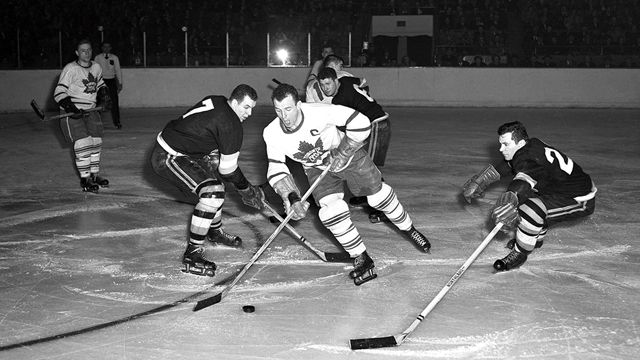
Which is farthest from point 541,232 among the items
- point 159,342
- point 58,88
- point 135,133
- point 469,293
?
point 135,133

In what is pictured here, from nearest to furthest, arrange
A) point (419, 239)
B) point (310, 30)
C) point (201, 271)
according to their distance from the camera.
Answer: point (201, 271)
point (419, 239)
point (310, 30)

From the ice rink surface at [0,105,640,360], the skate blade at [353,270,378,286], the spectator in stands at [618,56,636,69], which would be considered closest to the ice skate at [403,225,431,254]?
the ice rink surface at [0,105,640,360]

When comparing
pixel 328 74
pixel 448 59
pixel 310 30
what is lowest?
pixel 328 74

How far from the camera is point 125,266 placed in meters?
5.34

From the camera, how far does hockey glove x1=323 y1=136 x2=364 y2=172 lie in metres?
4.97

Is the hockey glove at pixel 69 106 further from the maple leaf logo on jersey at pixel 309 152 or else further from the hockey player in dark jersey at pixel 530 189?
the hockey player in dark jersey at pixel 530 189

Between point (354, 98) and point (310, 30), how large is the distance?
10664 millimetres

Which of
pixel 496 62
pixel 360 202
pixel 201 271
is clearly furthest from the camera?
pixel 496 62

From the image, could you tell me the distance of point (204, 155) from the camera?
5.39m

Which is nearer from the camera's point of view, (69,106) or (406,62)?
(69,106)

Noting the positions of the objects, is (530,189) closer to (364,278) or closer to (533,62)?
(364,278)

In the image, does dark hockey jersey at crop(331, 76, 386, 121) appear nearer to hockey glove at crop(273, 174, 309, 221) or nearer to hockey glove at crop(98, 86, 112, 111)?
hockey glove at crop(273, 174, 309, 221)

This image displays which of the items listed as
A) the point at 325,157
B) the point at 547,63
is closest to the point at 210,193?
the point at 325,157

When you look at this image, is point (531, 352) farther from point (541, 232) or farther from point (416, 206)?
point (416, 206)
